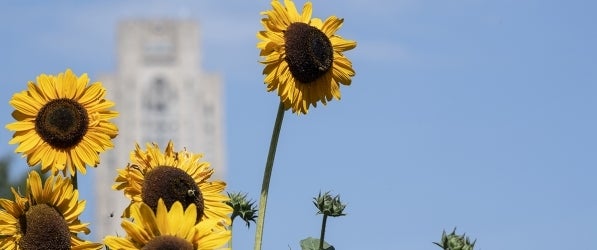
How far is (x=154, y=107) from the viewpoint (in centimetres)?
11969

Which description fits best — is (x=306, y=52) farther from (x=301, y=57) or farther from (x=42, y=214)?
(x=42, y=214)

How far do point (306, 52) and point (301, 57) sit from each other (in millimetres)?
21

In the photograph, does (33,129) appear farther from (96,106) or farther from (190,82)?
(190,82)

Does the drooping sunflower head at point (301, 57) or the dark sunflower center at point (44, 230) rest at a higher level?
the drooping sunflower head at point (301, 57)

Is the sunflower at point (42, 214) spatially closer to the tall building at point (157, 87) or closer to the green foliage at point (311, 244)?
the green foliage at point (311, 244)

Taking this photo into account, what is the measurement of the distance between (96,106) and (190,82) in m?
115

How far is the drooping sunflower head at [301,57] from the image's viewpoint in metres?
4.25

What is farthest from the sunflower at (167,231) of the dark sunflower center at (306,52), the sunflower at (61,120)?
the dark sunflower center at (306,52)

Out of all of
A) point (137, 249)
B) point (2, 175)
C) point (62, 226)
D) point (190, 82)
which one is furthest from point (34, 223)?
point (190, 82)

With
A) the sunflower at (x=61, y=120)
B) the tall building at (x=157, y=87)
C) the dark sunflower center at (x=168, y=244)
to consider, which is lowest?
the dark sunflower center at (x=168, y=244)

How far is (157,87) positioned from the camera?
118750 mm

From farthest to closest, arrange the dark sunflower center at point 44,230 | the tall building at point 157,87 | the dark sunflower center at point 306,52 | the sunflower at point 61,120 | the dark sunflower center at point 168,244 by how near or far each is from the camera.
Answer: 1. the tall building at point 157,87
2. the dark sunflower center at point 306,52
3. the sunflower at point 61,120
4. the dark sunflower center at point 44,230
5. the dark sunflower center at point 168,244

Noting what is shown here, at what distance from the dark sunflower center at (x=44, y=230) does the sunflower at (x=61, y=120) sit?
29 centimetres

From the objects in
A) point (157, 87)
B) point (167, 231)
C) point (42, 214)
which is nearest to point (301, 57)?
point (42, 214)
